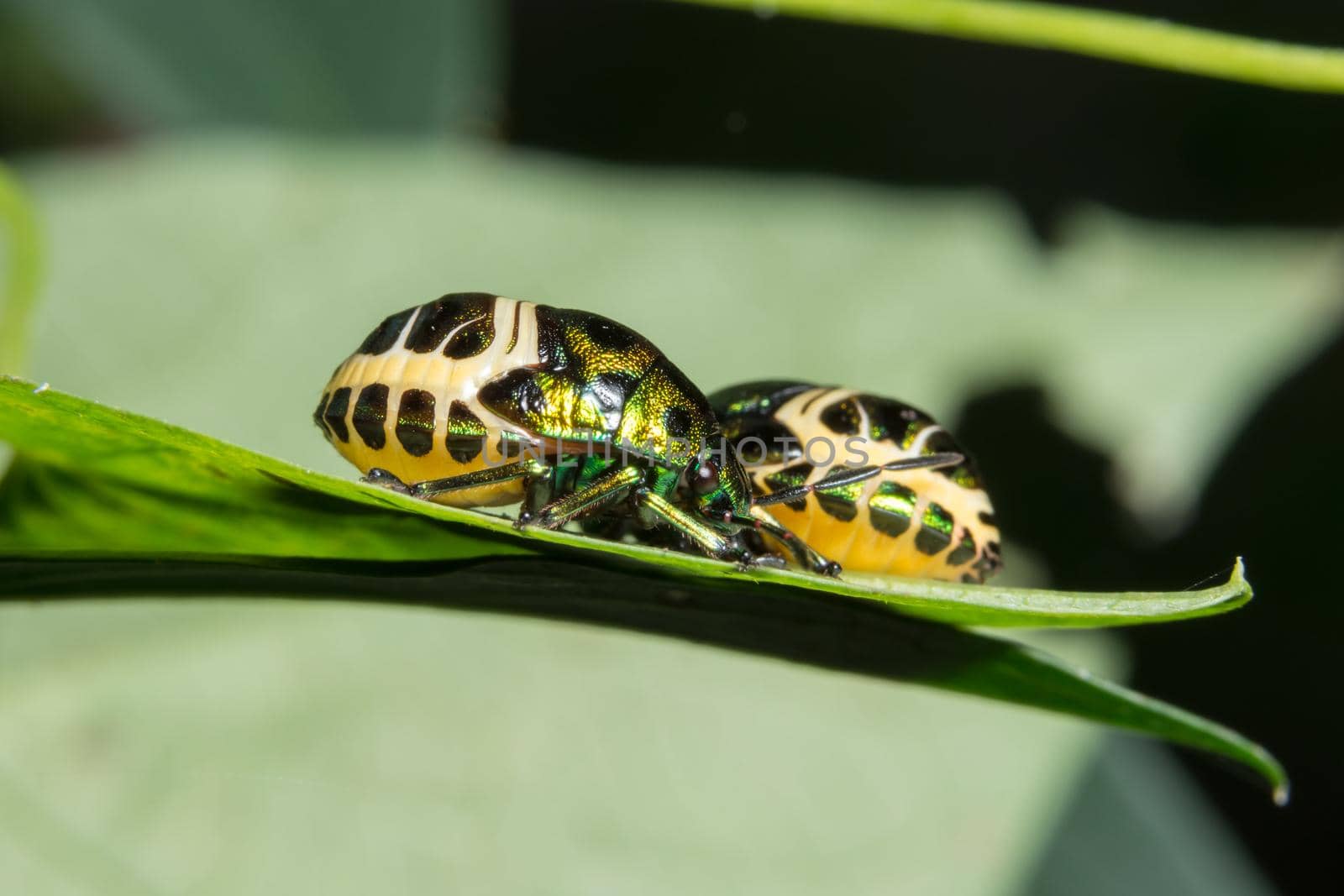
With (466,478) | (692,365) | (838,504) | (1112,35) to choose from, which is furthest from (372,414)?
(692,365)

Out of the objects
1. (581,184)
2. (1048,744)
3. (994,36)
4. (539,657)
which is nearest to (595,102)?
(581,184)

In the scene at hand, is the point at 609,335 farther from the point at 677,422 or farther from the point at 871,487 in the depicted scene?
the point at 871,487

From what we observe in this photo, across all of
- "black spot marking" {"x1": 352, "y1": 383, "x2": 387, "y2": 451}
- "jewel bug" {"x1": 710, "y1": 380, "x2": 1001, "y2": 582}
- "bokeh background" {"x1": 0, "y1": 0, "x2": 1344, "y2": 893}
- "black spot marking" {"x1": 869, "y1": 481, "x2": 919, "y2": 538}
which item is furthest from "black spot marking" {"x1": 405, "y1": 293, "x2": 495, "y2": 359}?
"bokeh background" {"x1": 0, "y1": 0, "x2": 1344, "y2": 893}

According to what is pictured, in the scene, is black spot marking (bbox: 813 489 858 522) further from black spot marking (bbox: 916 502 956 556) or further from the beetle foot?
the beetle foot

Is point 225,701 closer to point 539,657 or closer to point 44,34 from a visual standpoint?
point 539,657

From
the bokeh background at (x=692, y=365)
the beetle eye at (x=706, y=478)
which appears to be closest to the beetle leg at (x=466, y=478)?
the beetle eye at (x=706, y=478)
